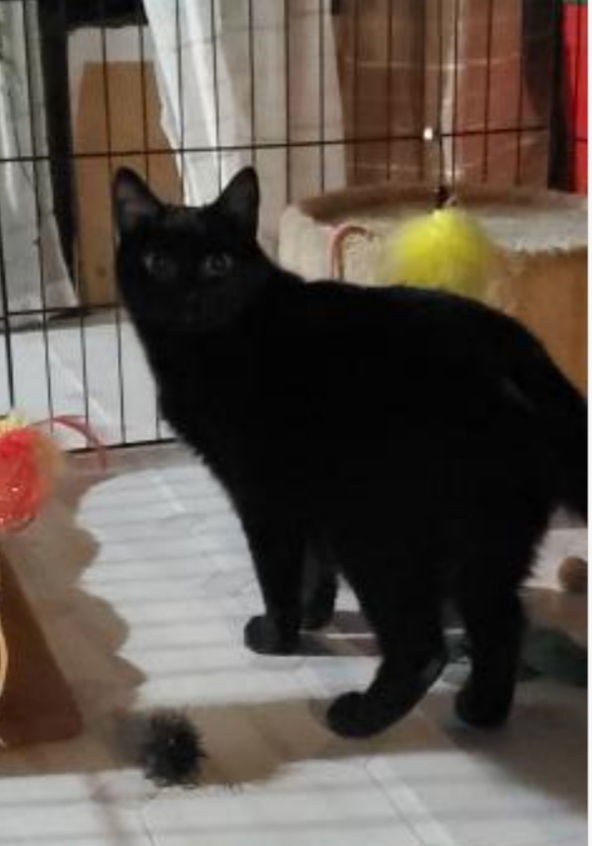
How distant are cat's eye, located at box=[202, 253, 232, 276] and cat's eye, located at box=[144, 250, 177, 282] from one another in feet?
0.10

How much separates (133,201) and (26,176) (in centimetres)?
141

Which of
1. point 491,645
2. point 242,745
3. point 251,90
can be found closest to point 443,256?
point 491,645

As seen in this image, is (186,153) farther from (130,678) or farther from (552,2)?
(130,678)

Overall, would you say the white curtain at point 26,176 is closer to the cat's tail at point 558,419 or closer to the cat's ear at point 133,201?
the cat's ear at point 133,201

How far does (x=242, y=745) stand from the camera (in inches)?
47.7

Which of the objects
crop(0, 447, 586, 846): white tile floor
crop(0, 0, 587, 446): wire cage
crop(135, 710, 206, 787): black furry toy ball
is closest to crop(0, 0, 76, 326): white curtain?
crop(0, 0, 587, 446): wire cage

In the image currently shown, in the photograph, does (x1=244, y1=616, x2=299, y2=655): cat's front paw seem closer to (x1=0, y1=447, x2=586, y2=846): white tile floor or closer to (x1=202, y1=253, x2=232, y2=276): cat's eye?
(x1=0, y1=447, x2=586, y2=846): white tile floor

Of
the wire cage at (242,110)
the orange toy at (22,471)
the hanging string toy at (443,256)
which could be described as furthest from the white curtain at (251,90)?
the orange toy at (22,471)

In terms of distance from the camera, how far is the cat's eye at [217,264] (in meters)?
1.27

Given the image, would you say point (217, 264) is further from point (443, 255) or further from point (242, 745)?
point (242, 745)

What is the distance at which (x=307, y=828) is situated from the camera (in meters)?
1.08

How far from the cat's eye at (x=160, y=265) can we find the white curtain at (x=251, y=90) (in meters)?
0.93

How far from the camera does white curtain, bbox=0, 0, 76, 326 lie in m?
2.60

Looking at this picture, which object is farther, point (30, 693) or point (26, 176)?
point (26, 176)
